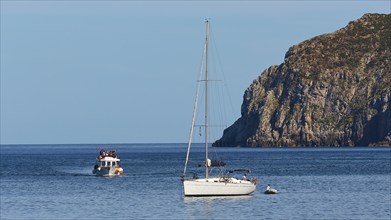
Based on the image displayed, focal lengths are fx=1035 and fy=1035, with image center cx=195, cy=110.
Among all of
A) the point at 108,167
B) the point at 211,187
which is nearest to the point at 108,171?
the point at 108,167

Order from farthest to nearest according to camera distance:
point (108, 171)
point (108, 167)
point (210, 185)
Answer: point (108, 167)
point (108, 171)
point (210, 185)

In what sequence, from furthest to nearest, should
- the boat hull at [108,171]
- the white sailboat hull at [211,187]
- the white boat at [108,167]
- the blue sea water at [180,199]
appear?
1. the white boat at [108,167]
2. the boat hull at [108,171]
3. the white sailboat hull at [211,187]
4. the blue sea water at [180,199]

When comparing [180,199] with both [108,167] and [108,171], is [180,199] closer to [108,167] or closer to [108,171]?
[108,171]

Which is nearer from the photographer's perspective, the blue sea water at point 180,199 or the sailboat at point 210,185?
the blue sea water at point 180,199

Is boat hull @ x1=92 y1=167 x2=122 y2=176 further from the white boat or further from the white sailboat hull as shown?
the white sailboat hull

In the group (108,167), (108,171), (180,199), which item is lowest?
(180,199)

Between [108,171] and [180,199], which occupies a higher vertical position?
[108,171]

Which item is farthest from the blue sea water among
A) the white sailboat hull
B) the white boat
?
the white boat

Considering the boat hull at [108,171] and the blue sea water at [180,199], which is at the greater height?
the boat hull at [108,171]

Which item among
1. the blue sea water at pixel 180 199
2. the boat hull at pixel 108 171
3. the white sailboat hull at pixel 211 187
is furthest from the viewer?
the boat hull at pixel 108 171

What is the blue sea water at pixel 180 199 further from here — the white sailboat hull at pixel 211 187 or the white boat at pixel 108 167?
the white boat at pixel 108 167

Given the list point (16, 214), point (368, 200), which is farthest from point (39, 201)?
point (368, 200)

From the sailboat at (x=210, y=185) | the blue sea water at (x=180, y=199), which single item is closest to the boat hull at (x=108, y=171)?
the blue sea water at (x=180, y=199)

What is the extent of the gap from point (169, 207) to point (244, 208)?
22.6 ft
